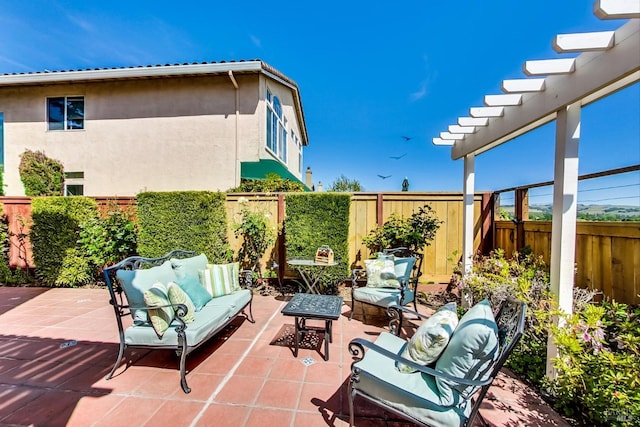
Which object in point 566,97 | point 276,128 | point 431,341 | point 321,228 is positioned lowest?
point 431,341

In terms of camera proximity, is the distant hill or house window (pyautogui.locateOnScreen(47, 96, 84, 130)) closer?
the distant hill

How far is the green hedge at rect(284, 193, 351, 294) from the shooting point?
5.30 metres

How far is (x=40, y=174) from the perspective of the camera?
7.87 m

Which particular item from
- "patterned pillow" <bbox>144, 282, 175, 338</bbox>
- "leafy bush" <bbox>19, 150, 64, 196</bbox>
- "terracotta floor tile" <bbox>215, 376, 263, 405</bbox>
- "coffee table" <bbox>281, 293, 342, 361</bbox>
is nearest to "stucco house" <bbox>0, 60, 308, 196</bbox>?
"leafy bush" <bbox>19, 150, 64, 196</bbox>

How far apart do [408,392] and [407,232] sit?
3.66 metres

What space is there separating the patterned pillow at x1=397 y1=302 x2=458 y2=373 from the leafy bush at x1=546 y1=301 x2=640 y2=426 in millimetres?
951

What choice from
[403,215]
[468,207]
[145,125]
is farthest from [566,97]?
[145,125]

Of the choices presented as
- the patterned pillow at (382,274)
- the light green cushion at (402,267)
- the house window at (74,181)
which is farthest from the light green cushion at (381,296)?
the house window at (74,181)

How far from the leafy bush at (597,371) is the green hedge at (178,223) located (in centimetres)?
524

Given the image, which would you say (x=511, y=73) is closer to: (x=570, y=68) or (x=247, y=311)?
(x=570, y=68)

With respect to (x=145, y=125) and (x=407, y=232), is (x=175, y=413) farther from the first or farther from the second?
(x=145, y=125)

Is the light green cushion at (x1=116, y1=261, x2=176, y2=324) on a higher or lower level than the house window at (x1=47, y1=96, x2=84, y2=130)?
lower

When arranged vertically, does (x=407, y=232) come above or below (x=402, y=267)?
above

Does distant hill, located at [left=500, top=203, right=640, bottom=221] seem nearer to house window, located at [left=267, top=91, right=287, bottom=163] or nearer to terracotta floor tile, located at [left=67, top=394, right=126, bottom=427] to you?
terracotta floor tile, located at [left=67, top=394, right=126, bottom=427]
